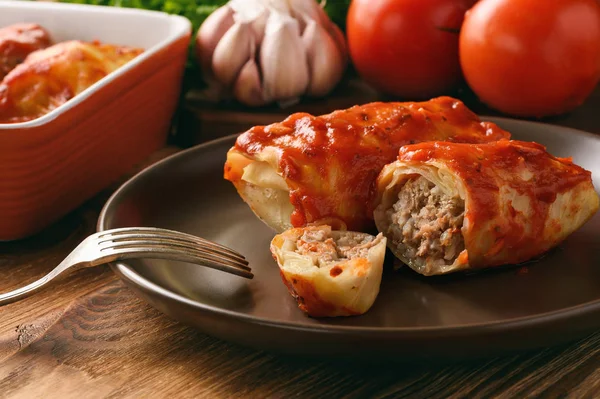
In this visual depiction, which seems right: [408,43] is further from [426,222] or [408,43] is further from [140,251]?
[140,251]

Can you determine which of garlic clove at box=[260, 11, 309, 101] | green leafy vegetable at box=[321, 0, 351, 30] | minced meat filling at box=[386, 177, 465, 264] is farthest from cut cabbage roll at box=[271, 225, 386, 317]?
green leafy vegetable at box=[321, 0, 351, 30]

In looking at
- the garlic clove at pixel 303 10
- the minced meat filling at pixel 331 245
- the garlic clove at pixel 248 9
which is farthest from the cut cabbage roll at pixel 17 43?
the minced meat filling at pixel 331 245

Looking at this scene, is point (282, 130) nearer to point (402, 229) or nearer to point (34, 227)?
point (402, 229)

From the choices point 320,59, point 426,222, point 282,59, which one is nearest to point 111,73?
point 282,59

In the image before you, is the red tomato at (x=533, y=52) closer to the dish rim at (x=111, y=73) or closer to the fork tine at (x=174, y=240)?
the dish rim at (x=111, y=73)

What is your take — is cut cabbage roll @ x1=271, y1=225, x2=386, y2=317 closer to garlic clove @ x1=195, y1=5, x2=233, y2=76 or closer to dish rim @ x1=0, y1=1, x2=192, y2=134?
dish rim @ x1=0, y1=1, x2=192, y2=134

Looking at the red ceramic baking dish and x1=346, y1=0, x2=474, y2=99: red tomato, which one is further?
x1=346, y1=0, x2=474, y2=99: red tomato
